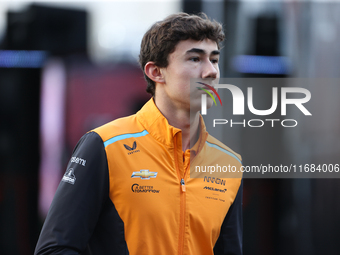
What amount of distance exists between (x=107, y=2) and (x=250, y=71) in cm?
165

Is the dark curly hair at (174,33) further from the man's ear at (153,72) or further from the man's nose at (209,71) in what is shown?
the man's nose at (209,71)

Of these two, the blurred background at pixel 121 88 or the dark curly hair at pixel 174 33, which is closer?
the dark curly hair at pixel 174 33

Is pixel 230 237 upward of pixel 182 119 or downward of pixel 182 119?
downward

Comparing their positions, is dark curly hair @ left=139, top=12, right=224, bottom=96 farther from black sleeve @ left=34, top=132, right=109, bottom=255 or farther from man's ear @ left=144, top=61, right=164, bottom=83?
black sleeve @ left=34, top=132, right=109, bottom=255

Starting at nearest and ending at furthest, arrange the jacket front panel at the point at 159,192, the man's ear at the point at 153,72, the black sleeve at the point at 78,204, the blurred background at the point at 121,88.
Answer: the black sleeve at the point at 78,204 < the jacket front panel at the point at 159,192 < the man's ear at the point at 153,72 < the blurred background at the point at 121,88

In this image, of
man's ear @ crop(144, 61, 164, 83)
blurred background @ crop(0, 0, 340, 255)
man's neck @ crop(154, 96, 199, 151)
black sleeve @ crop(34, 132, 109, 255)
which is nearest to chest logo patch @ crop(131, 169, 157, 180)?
black sleeve @ crop(34, 132, 109, 255)

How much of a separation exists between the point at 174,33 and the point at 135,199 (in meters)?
0.80

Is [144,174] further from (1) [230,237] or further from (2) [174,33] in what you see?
(2) [174,33]

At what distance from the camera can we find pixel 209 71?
1.69m

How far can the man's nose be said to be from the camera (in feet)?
5.54

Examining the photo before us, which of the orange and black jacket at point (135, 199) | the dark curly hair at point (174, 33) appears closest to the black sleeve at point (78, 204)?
the orange and black jacket at point (135, 199)

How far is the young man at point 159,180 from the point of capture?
4.81 ft


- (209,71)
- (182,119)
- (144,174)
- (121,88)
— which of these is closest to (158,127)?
(182,119)

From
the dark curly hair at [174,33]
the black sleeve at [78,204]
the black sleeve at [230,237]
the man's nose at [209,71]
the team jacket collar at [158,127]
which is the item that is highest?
the dark curly hair at [174,33]
